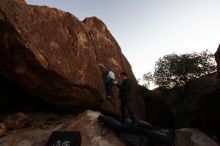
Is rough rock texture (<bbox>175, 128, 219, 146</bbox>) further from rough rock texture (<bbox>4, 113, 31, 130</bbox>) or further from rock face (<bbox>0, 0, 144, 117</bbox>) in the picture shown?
rough rock texture (<bbox>4, 113, 31, 130</bbox>)

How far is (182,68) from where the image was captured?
1489 inches

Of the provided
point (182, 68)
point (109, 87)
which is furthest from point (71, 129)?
point (182, 68)

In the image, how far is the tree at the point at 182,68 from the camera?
122ft

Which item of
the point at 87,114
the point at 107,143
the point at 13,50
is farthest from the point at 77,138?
the point at 13,50

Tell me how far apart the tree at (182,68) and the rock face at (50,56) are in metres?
17.6

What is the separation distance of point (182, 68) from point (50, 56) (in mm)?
23826

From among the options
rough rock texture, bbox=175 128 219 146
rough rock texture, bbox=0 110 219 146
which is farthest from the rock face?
rough rock texture, bbox=175 128 219 146

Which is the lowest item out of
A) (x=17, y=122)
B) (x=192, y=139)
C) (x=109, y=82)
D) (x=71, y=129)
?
(x=192, y=139)

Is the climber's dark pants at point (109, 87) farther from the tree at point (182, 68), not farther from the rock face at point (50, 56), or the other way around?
the tree at point (182, 68)

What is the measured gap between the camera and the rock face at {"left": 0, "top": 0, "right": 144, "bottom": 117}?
54.5 feet

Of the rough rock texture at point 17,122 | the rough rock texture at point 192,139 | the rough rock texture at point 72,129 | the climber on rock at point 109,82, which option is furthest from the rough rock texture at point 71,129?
the rough rock texture at point 192,139

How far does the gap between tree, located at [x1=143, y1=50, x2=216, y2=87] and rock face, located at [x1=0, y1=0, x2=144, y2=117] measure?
1764 cm

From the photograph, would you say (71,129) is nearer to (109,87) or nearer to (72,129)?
(72,129)

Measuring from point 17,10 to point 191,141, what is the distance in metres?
13.7
